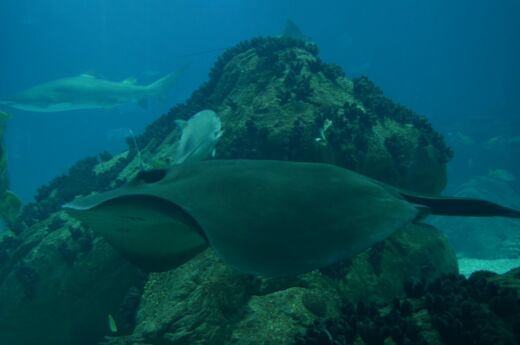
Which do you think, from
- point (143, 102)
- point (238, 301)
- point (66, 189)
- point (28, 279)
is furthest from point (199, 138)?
point (143, 102)

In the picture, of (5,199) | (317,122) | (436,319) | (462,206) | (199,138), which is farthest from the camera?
(5,199)

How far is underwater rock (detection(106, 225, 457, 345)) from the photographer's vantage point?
3867 millimetres

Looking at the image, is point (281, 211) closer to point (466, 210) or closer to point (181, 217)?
point (181, 217)

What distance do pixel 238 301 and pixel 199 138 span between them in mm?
2747

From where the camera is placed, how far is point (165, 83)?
1341cm

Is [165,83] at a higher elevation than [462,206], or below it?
higher

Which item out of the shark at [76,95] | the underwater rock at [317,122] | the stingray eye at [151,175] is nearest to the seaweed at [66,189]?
the underwater rock at [317,122]

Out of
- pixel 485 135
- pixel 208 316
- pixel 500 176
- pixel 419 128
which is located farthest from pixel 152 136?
pixel 485 135

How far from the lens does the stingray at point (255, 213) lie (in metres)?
2.40

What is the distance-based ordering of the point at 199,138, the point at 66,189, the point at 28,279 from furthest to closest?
the point at 66,189
the point at 28,279
the point at 199,138

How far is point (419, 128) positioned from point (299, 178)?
21.2 ft

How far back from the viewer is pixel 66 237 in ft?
23.2

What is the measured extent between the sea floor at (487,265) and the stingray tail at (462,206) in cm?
889

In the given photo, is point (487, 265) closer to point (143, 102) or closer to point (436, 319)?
point (436, 319)
